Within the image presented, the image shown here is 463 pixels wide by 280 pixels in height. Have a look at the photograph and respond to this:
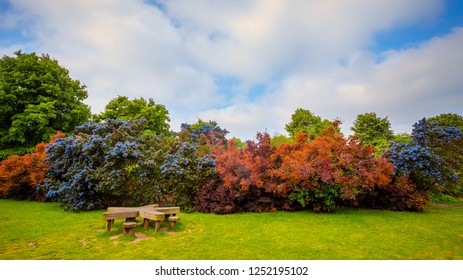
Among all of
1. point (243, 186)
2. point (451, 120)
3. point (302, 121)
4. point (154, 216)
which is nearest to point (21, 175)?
point (154, 216)

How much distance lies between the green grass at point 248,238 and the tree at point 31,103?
41.1 feet

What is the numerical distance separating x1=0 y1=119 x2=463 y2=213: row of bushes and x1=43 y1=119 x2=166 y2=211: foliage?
38 mm

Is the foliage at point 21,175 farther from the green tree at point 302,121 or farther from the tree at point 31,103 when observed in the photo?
the green tree at point 302,121

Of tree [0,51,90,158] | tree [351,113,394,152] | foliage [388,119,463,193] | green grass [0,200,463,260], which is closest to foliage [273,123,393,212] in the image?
green grass [0,200,463,260]

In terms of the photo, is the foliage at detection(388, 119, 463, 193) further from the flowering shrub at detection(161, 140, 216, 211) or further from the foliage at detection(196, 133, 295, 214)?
the flowering shrub at detection(161, 140, 216, 211)

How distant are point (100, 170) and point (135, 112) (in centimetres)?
1589

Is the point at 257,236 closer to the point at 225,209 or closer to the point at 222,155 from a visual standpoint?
the point at 225,209

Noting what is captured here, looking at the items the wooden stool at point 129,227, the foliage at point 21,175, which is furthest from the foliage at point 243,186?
the foliage at point 21,175

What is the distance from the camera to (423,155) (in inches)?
370

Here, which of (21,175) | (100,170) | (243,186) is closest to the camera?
(243,186)

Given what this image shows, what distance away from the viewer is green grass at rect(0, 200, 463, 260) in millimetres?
4543

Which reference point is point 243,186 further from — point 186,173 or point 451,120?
point 451,120

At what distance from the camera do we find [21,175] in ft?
41.1
